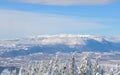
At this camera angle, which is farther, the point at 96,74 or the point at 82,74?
the point at 96,74

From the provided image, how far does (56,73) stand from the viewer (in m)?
43.3

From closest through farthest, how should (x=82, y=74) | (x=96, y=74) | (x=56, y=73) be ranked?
(x=82, y=74)
(x=96, y=74)
(x=56, y=73)

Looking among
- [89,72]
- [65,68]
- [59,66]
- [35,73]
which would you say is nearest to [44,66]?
[35,73]

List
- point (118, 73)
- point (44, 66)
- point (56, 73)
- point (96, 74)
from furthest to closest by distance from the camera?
point (44, 66)
point (118, 73)
point (56, 73)
point (96, 74)

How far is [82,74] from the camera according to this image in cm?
3688

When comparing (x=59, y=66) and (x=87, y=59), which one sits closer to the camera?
(x=87, y=59)

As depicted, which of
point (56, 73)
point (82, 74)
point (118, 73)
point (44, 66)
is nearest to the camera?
point (82, 74)

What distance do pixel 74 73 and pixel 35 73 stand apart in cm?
1460

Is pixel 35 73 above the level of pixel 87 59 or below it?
below

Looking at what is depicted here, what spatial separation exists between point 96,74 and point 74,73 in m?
2.73

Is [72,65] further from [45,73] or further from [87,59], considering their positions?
[45,73]

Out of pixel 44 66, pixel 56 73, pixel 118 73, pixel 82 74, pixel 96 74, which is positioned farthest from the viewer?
pixel 44 66

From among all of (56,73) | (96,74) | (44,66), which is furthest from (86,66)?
(44,66)

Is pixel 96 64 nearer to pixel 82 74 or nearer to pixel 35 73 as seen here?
pixel 82 74
